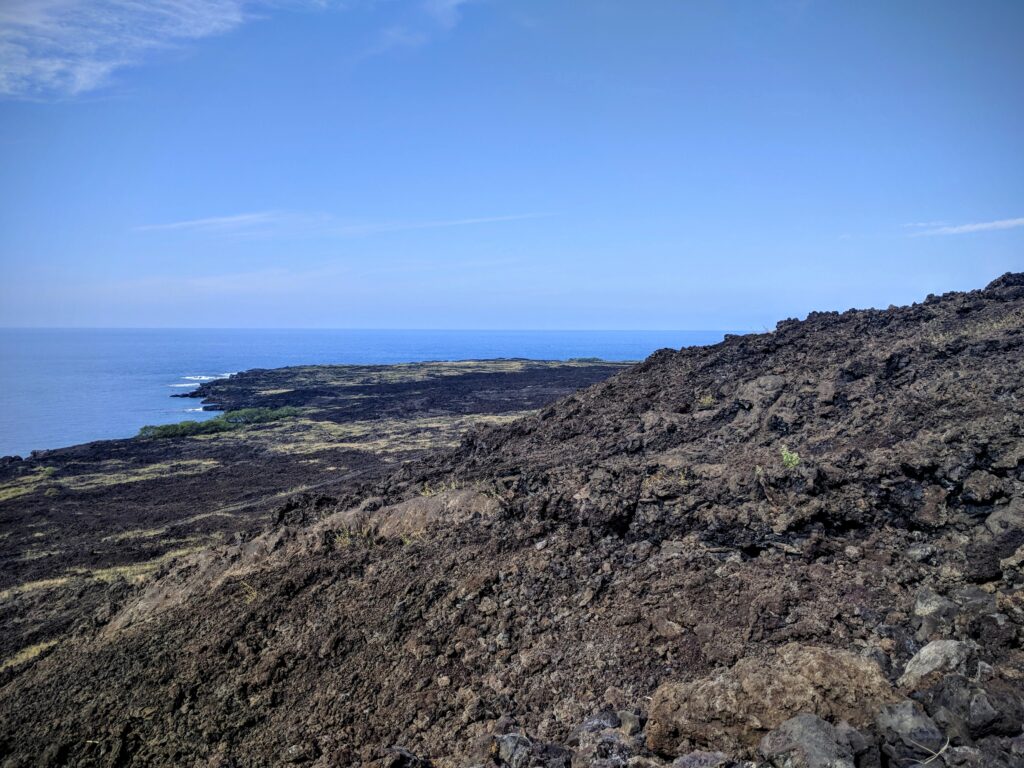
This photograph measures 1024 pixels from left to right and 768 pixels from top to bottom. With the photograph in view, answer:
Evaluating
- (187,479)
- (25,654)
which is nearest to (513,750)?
(25,654)

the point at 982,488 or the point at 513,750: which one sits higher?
the point at 982,488

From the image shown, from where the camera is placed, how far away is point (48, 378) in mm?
74125

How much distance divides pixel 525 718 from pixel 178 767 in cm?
341

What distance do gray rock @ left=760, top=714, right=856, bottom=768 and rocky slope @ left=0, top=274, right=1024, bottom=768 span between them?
2 cm

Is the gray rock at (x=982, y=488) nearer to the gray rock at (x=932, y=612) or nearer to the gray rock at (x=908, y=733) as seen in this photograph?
the gray rock at (x=932, y=612)

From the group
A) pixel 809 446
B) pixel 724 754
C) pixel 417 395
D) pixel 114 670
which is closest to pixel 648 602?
pixel 724 754

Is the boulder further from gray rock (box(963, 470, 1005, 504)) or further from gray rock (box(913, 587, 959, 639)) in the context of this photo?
gray rock (box(963, 470, 1005, 504))

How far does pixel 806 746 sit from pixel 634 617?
101 inches

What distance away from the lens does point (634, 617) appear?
6.47 meters

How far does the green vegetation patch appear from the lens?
36.6 meters

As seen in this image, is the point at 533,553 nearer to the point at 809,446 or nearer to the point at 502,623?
the point at 502,623

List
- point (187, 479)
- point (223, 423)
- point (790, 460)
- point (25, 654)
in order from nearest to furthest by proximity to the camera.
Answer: point (790, 460)
point (25, 654)
point (187, 479)
point (223, 423)

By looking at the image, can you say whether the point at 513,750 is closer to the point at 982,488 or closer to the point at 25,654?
the point at 982,488

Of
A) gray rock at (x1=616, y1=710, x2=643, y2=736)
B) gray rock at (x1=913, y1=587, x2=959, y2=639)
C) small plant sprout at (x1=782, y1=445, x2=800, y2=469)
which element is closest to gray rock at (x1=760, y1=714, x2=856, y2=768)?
gray rock at (x1=616, y1=710, x2=643, y2=736)
